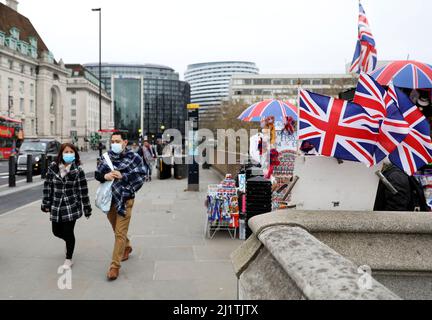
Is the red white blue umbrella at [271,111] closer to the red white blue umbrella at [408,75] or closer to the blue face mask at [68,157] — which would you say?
the red white blue umbrella at [408,75]

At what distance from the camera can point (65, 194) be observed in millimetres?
5496

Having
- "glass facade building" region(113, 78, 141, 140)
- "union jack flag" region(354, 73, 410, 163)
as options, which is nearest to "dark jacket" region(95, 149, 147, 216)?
"union jack flag" region(354, 73, 410, 163)

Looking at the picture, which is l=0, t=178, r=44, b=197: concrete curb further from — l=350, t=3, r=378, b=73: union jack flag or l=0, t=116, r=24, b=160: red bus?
l=0, t=116, r=24, b=160: red bus

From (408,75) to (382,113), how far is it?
6.84 feet

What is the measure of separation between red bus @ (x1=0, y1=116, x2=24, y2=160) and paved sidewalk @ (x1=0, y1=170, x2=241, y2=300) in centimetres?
2777

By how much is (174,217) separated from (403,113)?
6800 mm

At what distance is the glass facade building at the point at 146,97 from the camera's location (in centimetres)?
11925

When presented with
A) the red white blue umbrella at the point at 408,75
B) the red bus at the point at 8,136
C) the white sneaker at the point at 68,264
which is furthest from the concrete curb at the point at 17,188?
the red bus at the point at 8,136

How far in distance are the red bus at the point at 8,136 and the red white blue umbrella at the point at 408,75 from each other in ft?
112

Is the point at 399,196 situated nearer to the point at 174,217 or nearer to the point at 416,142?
the point at 416,142

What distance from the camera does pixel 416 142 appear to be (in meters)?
3.48

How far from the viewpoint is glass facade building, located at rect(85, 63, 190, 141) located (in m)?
119

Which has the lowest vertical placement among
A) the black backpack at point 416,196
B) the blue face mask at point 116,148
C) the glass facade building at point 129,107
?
the black backpack at point 416,196
